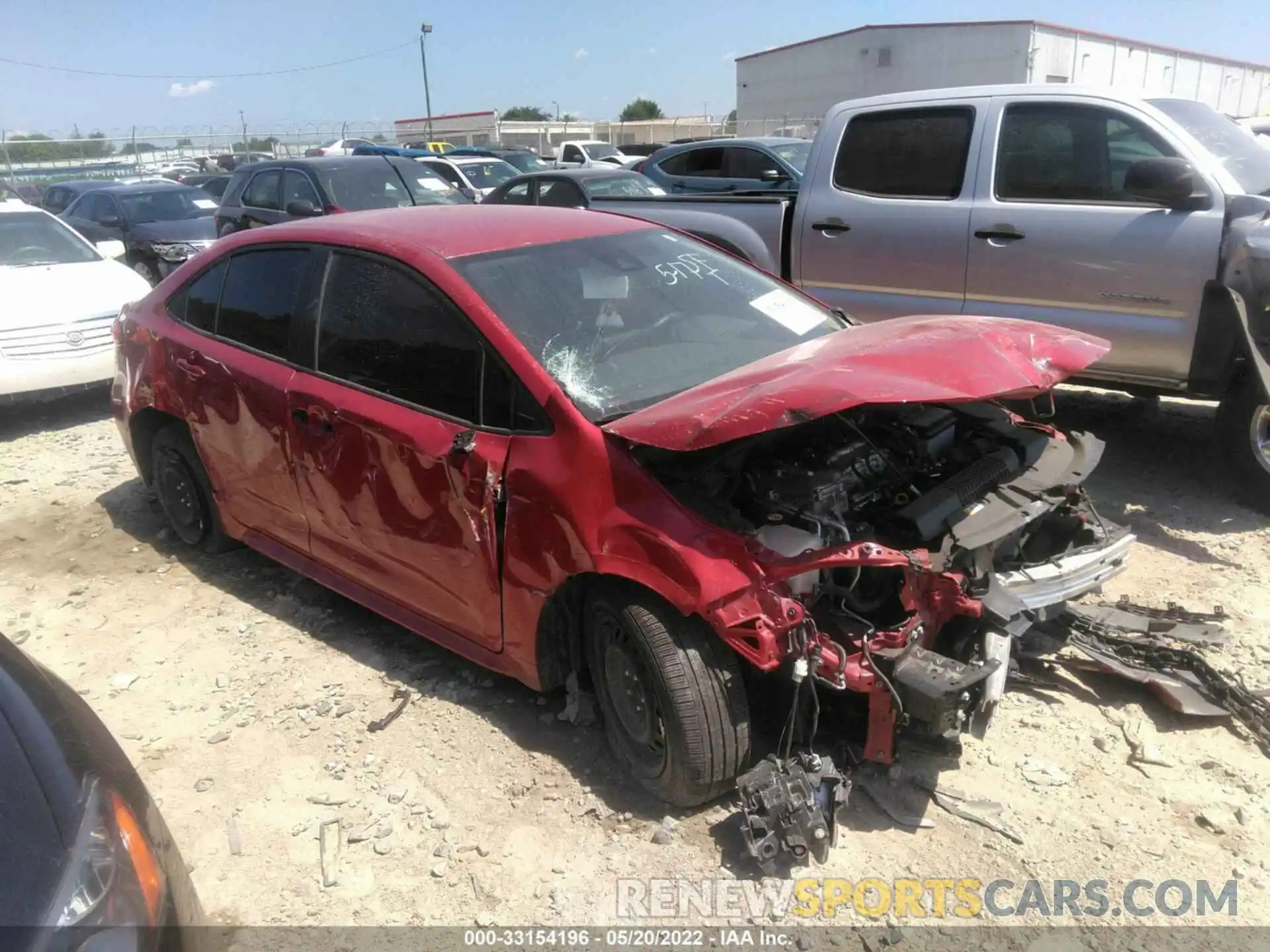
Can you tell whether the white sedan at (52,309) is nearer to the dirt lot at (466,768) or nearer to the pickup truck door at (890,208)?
the dirt lot at (466,768)

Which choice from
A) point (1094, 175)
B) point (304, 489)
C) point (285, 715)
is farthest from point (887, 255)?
point (285, 715)

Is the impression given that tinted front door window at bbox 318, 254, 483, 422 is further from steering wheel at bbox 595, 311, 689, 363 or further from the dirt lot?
the dirt lot

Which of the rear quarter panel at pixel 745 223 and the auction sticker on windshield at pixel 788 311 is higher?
the rear quarter panel at pixel 745 223

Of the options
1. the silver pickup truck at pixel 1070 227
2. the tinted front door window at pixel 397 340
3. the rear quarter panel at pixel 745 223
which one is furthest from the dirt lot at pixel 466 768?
the rear quarter panel at pixel 745 223

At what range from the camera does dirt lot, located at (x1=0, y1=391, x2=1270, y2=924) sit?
105 inches

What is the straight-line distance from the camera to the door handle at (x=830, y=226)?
585 centimetres

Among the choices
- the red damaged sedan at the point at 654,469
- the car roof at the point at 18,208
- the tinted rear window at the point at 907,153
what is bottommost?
the red damaged sedan at the point at 654,469

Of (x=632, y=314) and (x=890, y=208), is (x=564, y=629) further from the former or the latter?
(x=890, y=208)

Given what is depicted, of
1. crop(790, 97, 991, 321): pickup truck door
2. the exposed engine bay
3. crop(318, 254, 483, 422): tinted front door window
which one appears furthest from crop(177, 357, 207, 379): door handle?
crop(790, 97, 991, 321): pickup truck door

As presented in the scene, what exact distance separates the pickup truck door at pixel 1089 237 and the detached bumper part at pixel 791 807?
3.34m

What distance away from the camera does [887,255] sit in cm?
564

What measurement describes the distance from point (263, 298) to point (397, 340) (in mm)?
989

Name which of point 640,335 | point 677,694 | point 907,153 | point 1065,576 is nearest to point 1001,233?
point 907,153

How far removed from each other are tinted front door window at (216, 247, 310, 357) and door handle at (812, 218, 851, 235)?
3385mm
